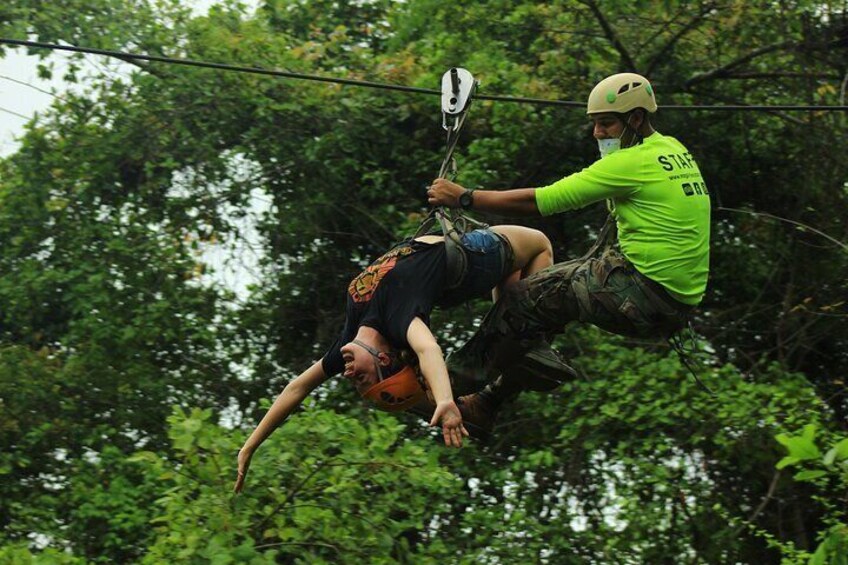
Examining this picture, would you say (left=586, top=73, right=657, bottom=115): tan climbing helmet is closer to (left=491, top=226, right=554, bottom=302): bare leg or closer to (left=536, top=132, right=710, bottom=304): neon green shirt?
(left=536, top=132, right=710, bottom=304): neon green shirt

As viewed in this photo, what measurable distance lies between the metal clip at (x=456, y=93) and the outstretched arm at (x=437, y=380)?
32.4 inches

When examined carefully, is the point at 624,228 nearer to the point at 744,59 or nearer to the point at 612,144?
the point at 612,144

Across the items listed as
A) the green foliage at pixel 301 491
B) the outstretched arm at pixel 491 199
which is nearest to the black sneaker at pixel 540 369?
the outstretched arm at pixel 491 199

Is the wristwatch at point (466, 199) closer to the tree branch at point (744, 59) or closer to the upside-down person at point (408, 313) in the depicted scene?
the upside-down person at point (408, 313)

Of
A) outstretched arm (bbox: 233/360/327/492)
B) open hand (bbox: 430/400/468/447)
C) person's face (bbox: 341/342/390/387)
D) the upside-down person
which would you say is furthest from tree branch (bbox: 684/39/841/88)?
open hand (bbox: 430/400/468/447)

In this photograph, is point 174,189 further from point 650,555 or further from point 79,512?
point 650,555

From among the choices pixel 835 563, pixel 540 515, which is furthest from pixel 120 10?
pixel 835 563

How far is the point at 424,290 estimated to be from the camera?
5.22 m

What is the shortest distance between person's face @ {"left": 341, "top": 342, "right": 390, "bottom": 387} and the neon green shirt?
780mm

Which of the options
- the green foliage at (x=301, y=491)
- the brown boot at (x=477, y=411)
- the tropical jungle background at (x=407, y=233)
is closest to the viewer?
the brown boot at (x=477, y=411)

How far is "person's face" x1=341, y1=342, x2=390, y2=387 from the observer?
5121 mm

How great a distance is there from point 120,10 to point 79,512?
3.73 metres

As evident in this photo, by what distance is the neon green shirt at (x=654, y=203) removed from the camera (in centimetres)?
520

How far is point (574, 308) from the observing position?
548 centimetres
